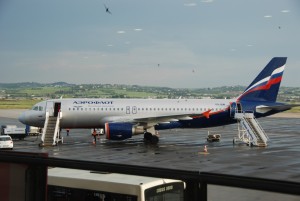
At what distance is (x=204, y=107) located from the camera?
4553 centimetres

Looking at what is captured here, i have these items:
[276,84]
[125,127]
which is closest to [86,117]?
[125,127]

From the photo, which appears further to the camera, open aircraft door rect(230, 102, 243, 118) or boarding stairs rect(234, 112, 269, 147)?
open aircraft door rect(230, 102, 243, 118)

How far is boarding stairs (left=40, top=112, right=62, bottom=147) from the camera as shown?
136 ft

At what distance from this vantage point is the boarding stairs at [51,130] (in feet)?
136

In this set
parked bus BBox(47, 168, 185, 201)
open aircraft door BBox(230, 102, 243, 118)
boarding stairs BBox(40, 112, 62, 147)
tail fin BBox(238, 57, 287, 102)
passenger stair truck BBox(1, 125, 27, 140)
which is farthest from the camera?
passenger stair truck BBox(1, 125, 27, 140)

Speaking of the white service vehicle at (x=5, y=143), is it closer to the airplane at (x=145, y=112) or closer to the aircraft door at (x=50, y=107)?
the airplane at (x=145, y=112)

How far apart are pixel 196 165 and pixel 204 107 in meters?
17.4

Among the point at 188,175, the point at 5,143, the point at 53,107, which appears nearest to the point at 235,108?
the point at 53,107

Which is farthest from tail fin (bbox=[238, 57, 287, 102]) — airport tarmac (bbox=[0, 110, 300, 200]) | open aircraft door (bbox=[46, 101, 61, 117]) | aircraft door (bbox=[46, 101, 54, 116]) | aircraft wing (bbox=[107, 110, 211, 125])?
aircraft door (bbox=[46, 101, 54, 116])

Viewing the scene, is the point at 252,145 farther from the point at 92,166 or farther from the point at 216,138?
the point at 92,166

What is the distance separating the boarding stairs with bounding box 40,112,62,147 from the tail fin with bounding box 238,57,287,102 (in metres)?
21.6

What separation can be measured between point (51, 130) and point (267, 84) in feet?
86.0

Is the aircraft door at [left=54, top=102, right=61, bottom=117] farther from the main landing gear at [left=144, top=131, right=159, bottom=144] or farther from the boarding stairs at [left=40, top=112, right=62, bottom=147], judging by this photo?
the main landing gear at [left=144, top=131, right=159, bottom=144]

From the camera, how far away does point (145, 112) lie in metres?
45.6
